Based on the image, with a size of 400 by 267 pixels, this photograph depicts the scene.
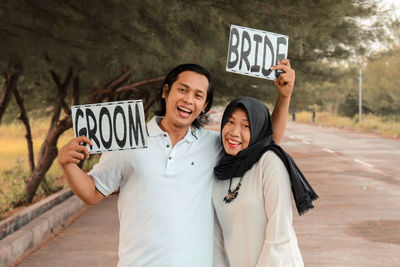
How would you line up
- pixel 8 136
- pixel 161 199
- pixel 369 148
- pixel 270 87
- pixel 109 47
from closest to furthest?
pixel 161 199 → pixel 109 47 → pixel 270 87 → pixel 369 148 → pixel 8 136

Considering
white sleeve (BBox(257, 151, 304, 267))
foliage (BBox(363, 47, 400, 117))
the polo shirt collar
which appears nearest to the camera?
white sleeve (BBox(257, 151, 304, 267))

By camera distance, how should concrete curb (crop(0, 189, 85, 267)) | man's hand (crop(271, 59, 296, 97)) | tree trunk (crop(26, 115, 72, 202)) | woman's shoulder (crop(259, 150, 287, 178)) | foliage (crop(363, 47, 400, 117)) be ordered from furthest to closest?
foliage (crop(363, 47, 400, 117)) < tree trunk (crop(26, 115, 72, 202)) < concrete curb (crop(0, 189, 85, 267)) < man's hand (crop(271, 59, 296, 97)) < woman's shoulder (crop(259, 150, 287, 178))

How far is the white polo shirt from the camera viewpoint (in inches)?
101

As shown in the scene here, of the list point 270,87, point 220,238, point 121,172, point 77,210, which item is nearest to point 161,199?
point 121,172

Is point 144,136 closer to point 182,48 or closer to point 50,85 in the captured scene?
point 182,48

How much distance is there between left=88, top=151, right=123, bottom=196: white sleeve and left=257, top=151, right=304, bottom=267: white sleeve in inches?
28.0

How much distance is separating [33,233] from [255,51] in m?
4.41

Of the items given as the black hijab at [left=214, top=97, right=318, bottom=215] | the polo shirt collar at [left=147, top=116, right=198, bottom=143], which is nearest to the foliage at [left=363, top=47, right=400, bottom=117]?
the black hijab at [left=214, top=97, right=318, bottom=215]

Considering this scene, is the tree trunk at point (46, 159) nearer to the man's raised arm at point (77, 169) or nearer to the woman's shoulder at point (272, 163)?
the man's raised arm at point (77, 169)

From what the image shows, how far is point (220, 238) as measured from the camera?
2863mm

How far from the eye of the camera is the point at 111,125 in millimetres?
2705

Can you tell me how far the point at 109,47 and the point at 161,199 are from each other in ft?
9.05

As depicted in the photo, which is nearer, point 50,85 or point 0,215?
point 0,215

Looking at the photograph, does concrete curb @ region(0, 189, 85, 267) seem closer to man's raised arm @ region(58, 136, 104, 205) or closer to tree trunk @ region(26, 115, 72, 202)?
tree trunk @ region(26, 115, 72, 202)
